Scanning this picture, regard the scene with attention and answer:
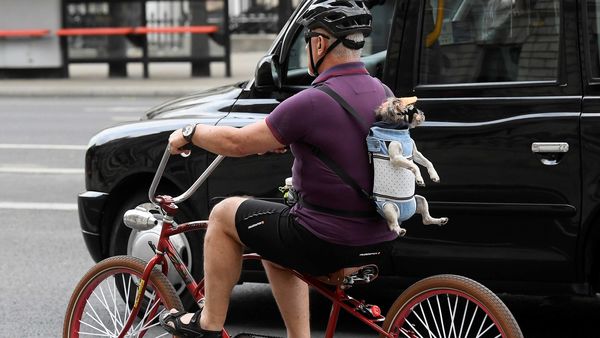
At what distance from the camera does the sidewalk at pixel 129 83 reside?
21297mm

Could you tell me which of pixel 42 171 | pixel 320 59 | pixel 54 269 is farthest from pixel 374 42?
pixel 42 171

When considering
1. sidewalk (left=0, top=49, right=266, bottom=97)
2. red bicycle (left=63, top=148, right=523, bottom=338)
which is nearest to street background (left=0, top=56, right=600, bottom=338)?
red bicycle (left=63, top=148, right=523, bottom=338)

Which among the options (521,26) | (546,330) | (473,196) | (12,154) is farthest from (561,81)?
(12,154)

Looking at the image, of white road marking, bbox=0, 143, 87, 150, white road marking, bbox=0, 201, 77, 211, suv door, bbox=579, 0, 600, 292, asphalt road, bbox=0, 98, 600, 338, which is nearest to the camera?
suv door, bbox=579, 0, 600, 292

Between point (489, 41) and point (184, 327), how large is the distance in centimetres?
213

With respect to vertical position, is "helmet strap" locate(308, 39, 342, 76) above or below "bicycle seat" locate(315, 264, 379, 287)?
above

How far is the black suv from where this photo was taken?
5.00 meters

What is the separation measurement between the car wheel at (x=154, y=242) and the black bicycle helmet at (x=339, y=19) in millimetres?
2025

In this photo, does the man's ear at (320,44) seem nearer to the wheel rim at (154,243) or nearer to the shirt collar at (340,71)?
the shirt collar at (340,71)

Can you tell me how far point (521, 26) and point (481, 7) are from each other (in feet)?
0.69

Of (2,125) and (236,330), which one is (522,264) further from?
(2,125)

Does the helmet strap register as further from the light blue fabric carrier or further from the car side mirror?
the car side mirror

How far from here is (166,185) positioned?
19.3 ft

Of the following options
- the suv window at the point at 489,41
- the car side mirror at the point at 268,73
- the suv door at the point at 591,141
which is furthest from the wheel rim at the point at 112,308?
the suv door at the point at 591,141
